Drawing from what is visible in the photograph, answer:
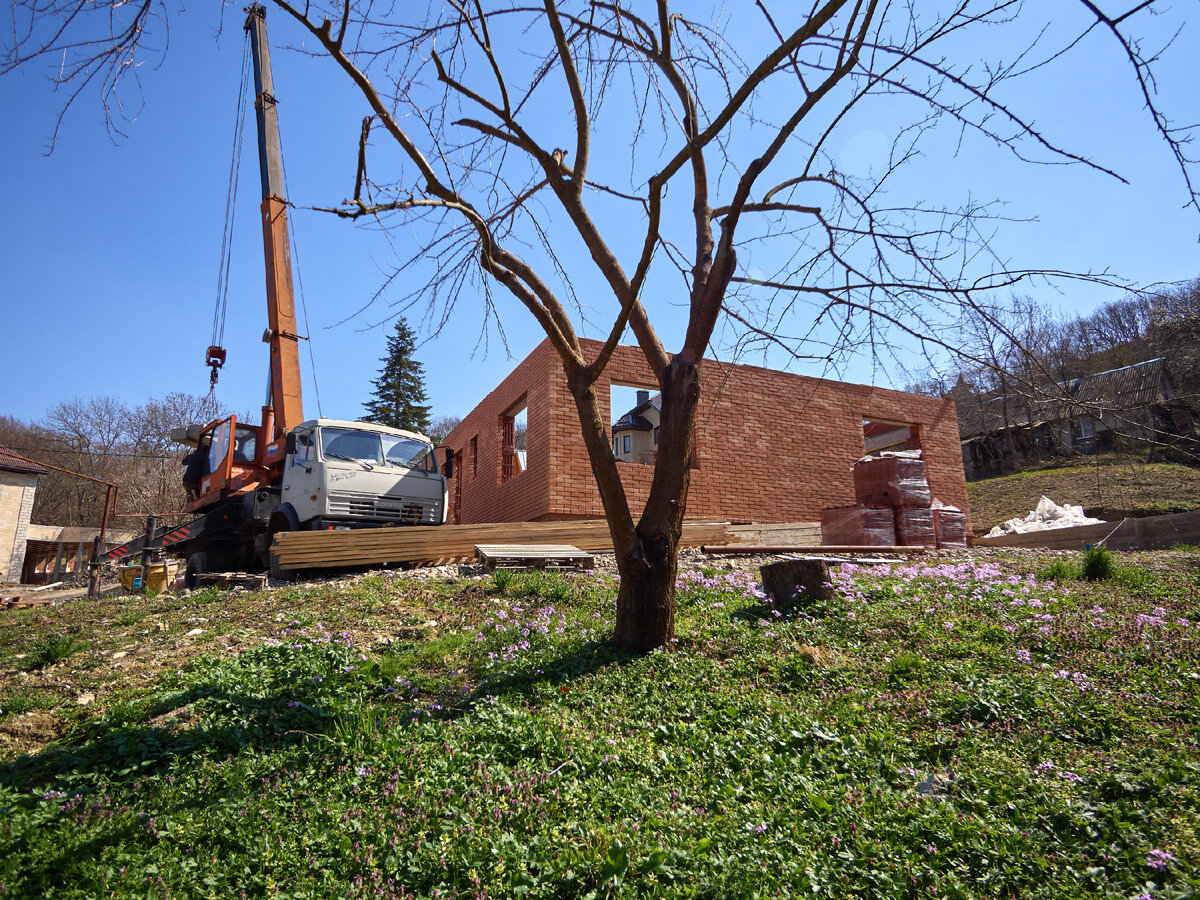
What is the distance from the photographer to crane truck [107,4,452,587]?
10523mm

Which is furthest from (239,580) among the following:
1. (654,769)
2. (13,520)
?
(13,520)

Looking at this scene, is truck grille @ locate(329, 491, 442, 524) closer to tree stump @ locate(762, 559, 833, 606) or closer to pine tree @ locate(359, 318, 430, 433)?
tree stump @ locate(762, 559, 833, 606)

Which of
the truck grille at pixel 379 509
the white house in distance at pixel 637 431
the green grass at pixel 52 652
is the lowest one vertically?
the green grass at pixel 52 652

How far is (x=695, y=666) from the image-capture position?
15.3 ft

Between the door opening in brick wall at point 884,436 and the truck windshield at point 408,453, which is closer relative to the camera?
the truck windshield at point 408,453

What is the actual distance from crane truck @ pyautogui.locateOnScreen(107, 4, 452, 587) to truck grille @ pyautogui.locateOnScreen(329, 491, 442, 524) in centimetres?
2

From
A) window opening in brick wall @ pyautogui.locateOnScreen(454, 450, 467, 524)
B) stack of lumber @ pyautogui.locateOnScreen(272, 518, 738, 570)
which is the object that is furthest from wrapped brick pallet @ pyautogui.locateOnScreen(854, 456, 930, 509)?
window opening in brick wall @ pyautogui.locateOnScreen(454, 450, 467, 524)

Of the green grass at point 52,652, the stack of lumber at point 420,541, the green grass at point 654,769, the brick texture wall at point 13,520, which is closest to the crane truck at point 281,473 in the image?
the stack of lumber at point 420,541

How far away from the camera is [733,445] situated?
579 inches

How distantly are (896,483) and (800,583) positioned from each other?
17.7 feet

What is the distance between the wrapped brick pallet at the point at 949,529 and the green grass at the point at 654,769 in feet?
17.4

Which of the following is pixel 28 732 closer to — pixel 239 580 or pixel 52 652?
pixel 52 652

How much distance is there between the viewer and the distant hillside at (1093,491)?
17609 millimetres

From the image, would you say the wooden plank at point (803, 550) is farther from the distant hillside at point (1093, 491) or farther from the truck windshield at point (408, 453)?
the distant hillside at point (1093, 491)
